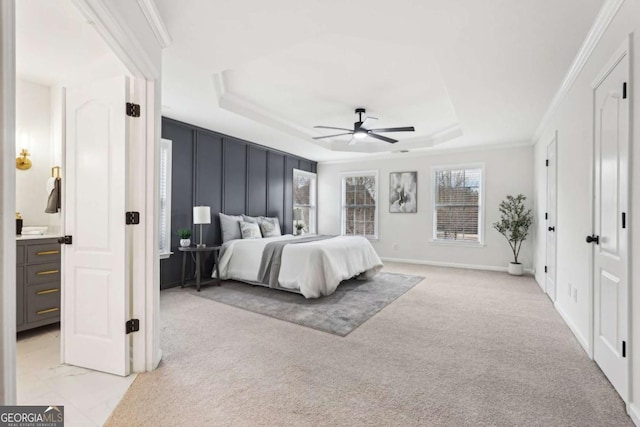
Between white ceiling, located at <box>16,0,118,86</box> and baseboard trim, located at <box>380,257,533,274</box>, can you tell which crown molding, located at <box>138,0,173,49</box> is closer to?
white ceiling, located at <box>16,0,118,86</box>

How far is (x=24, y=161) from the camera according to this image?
3287mm

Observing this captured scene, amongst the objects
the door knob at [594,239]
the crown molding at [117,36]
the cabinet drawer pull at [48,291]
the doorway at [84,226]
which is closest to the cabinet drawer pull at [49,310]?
the cabinet drawer pull at [48,291]

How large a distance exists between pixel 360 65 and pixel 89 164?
265 cm

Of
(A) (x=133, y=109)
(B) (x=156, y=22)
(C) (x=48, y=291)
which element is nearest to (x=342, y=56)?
(B) (x=156, y=22)

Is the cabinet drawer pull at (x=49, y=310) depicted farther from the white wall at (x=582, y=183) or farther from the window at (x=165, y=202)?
the white wall at (x=582, y=183)

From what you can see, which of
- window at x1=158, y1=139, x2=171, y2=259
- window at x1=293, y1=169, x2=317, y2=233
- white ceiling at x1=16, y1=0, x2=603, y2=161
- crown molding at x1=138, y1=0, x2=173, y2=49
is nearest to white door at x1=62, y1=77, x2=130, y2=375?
crown molding at x1=138, y1=0, x2=173, y2=49

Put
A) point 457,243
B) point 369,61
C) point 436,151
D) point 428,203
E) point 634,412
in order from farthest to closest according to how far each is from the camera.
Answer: point 428,203 < point 436,151 < point 457,243 < point 369,61 < point 634,412

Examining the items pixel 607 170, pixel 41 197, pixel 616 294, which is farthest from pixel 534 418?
pixel 41 197

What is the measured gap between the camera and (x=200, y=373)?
221 cm

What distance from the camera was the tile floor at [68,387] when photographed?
1804 millimetres

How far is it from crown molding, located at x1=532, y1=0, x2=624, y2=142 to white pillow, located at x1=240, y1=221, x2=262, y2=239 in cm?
463

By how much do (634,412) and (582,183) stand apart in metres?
1.82

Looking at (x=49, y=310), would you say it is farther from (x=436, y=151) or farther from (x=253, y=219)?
(x=436, y=151)

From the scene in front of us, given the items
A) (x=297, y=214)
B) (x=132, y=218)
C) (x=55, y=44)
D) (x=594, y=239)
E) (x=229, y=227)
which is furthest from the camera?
(x=297, y=214)
